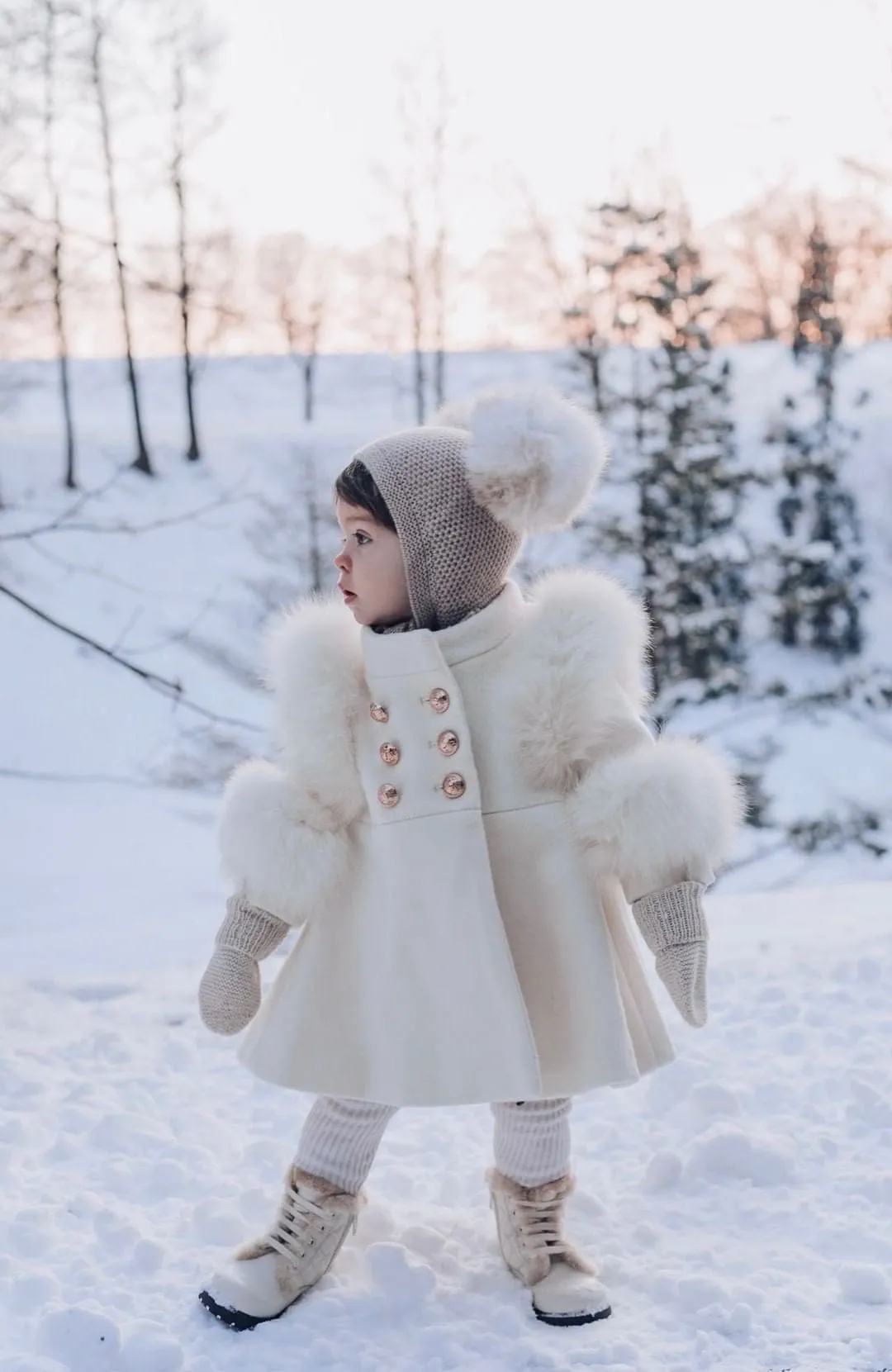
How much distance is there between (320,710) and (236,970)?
1.11ft

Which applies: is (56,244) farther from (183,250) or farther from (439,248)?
(439,248)

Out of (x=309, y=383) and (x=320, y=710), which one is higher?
(x=309, y=383)

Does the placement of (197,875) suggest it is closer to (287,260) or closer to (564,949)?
(287,260)

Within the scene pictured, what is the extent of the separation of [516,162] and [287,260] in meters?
0.99

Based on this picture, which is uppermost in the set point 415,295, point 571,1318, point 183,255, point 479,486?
point 183,255

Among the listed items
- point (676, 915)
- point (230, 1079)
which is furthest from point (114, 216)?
point (676, 915)

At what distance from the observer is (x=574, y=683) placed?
157cm

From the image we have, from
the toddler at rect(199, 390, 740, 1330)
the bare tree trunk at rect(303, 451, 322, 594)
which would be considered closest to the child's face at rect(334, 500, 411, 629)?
the toddler at rect(199, 390, 740, 1330)

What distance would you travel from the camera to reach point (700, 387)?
6.02m

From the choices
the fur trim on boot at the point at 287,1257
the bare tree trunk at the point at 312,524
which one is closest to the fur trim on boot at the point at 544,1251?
the fur trim on boot at the point at 287,1257

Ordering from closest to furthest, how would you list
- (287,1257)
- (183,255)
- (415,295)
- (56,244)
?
(287,1257)
(56,244)
(183,255)
(415,295)

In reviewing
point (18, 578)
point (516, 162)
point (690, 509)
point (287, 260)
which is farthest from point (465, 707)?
point (690, 509)

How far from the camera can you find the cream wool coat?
5.02ft

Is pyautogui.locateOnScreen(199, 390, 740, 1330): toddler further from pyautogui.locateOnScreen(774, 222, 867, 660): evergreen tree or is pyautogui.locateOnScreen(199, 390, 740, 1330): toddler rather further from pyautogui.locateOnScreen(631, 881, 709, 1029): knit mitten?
pyautogui.locateOnScreen(774, 222, 867, 660): evergreen tree
